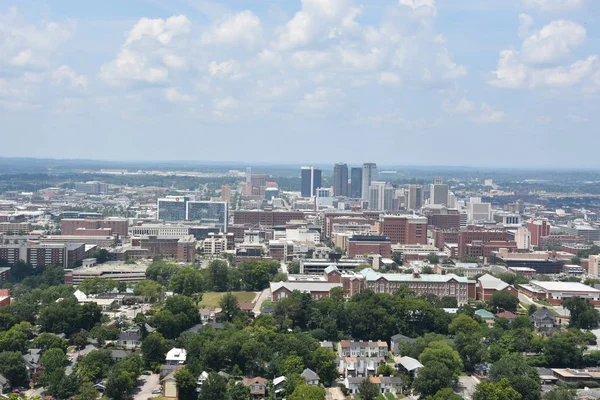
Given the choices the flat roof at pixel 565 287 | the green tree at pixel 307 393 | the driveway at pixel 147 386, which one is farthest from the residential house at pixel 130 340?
the flat roof at pixel 565 287

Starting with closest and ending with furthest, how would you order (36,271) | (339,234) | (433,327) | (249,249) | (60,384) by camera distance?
(60,384)
(433,327)
(36,271)
(249,249)
(339,234)

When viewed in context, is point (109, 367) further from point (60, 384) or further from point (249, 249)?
point (249, 249)

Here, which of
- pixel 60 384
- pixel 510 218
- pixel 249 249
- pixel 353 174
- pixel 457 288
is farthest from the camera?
pixel 353 174

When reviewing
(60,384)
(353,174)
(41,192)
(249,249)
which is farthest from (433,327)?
(41,192)

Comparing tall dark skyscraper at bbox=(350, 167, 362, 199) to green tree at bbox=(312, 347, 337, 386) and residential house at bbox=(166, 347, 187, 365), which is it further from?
green tree at bbox=(312, 347, 337, 386)

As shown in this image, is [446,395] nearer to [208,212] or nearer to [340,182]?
[208,212]

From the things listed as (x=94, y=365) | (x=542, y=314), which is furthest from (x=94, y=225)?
(x=94, y=365)
